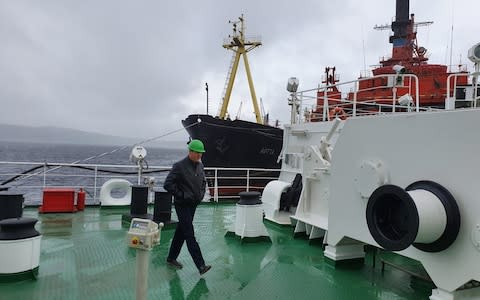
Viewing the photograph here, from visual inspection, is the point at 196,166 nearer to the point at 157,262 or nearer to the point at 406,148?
the point at 157,262

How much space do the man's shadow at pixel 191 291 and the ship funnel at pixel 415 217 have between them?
1.58 meters

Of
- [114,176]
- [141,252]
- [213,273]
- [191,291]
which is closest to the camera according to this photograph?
[141,252]

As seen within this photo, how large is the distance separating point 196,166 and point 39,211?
4.16 meters

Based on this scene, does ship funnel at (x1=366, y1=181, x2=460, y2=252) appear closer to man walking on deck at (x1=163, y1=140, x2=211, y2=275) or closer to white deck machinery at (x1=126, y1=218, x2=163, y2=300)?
man walking on deck at (x1=163, y1=140, x2=211, y2=275)

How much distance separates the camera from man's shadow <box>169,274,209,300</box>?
10.6 feet

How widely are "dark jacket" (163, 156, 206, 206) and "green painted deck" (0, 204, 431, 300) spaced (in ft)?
2.54

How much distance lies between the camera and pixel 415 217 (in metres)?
2.64

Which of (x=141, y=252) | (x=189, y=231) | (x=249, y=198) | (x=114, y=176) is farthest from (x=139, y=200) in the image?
(x=141, y=252)

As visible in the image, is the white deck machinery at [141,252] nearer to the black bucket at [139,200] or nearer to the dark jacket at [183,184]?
the dark jacket at [183,184]

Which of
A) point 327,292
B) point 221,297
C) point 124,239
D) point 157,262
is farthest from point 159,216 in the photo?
point 327,292

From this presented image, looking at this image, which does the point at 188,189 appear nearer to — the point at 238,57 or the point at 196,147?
the point at 196,147

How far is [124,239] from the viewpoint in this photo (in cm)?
500

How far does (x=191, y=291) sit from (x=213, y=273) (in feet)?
1.70

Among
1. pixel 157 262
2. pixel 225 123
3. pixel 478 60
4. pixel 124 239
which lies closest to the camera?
pixel 157 262
